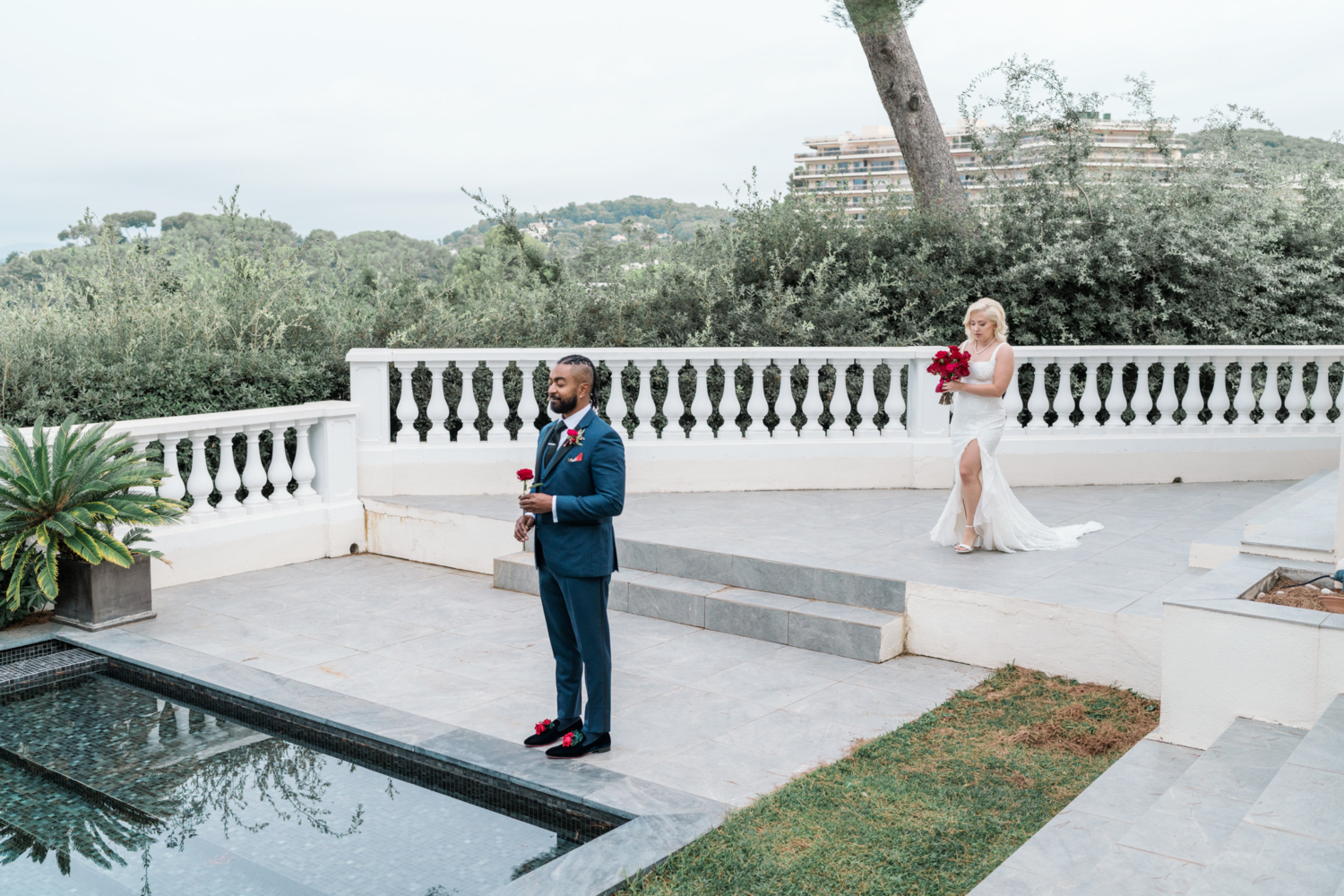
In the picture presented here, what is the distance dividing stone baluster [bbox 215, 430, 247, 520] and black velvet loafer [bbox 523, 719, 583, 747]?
4.35 meters

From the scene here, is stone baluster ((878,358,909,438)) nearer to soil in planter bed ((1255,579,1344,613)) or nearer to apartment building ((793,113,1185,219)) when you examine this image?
apartment building ((793,113,1185,219))

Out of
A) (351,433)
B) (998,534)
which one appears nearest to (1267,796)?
(998,534)

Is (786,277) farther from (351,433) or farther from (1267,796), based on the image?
(1267,796)

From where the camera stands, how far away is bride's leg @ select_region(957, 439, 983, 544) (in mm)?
7105

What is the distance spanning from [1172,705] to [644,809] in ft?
7.69

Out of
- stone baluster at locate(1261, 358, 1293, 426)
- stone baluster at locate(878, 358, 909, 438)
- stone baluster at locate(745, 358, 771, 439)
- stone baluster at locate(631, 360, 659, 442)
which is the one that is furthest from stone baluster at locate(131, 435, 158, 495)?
stone baluster at locate(1261, 358, 1293, 426)

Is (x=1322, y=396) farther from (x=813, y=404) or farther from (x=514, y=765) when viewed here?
(x=514, y=765)

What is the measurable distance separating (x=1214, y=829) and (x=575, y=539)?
8.56 ft

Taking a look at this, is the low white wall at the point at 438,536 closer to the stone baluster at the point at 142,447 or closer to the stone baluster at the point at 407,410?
the stone baluster at the point at 407,410

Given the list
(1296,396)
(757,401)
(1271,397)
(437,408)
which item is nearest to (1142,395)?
(1271,397)

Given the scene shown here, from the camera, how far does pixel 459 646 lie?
659cm

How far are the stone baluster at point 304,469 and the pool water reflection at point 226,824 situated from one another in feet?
11.8

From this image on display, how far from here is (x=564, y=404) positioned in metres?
4.66

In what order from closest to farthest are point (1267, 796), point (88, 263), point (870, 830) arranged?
point (1267, 796), point (870, 830), point (88, 263)
